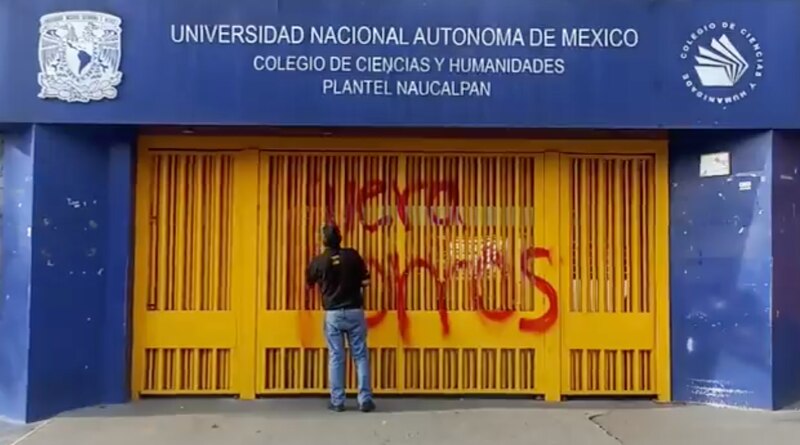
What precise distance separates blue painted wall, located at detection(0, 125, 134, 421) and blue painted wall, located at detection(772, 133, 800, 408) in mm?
5669

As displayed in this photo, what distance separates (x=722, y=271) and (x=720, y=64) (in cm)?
182

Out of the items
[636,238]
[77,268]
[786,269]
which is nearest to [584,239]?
[636,238]

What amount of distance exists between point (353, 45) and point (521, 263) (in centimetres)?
253

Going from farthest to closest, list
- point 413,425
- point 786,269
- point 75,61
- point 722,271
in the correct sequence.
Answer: point 722,271
point 786,269
point 75,61
point 413,425

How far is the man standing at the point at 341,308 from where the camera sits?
8180mm

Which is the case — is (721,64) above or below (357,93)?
above

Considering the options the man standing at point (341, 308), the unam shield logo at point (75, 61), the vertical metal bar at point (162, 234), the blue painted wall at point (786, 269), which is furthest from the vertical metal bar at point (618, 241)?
the unam shield logo at point (75, 61)

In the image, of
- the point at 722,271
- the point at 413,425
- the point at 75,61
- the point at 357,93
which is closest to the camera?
the point at 413,425

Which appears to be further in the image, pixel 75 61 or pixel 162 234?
pixel 162 234

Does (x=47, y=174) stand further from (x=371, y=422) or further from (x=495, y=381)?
(x=495, y=381)

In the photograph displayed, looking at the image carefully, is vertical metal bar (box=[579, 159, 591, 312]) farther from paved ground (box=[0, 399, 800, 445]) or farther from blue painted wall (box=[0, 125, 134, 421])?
blue painted wall (box=[0, 125, 134, 421])

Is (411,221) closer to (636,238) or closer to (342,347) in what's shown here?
(342,347)

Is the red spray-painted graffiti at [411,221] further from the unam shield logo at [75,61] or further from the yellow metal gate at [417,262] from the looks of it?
the unam shield logo at [75,61]

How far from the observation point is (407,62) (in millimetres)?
8180
